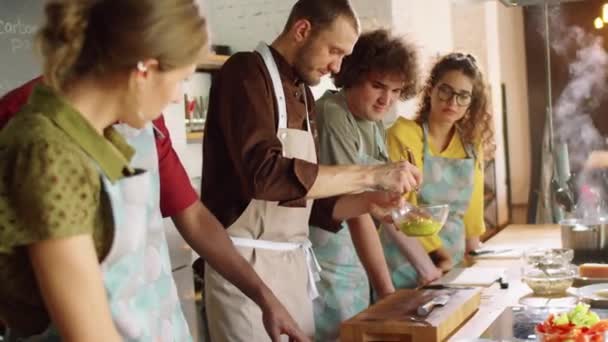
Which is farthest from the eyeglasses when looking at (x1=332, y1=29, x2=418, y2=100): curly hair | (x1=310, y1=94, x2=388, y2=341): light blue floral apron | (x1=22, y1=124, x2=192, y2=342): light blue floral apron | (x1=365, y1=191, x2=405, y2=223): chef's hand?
(x1=22, y1=124, x2=192, y2=342): light blue floral apron

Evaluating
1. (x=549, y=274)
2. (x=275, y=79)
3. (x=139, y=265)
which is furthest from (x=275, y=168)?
(x=549, y=274)

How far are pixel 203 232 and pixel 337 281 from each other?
3.24 ft

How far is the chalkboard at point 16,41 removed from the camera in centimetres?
260

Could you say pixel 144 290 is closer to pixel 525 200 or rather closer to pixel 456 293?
pixel 456 293

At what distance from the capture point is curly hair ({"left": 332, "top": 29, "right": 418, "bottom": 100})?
2.66m

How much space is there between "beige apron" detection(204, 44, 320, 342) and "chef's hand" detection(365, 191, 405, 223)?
187 mm

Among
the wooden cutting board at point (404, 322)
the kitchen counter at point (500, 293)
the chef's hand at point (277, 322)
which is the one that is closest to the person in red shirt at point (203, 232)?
the chef's hand at point (277, 322)

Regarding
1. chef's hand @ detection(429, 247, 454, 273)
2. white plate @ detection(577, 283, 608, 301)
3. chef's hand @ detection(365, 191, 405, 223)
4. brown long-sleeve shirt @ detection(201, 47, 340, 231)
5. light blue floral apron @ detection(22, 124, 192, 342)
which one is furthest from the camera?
chef's hand @ detection(429, 247, 454, 273)

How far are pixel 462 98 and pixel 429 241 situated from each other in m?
0.52

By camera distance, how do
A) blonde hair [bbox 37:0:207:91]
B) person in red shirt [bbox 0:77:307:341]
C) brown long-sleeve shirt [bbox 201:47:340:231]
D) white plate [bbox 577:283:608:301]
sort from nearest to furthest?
blonde hair [bbox 37:0:207:91] → person in red shirt [bbox 0:77:307:341] → brown long-sleeve shirt [bbox 201:47:340:231] → white plate [bbox 577:283:608:301]

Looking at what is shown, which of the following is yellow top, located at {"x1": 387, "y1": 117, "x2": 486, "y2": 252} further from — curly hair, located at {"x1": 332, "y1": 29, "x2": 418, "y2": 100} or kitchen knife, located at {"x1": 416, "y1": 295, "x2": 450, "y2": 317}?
kitchen knife, located at {"x1": 416, "y1": 295, "x2": 450, "y2": 317}

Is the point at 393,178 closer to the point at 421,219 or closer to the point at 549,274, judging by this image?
the point at 421,219

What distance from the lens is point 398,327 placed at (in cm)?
186

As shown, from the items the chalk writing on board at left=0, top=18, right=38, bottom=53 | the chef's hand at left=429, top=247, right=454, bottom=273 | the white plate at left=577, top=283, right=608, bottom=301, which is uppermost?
the chalk writing on board at left=0, top=18, right=38, bottom=53
